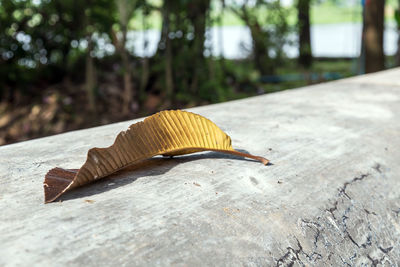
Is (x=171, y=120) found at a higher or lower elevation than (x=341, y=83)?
higher

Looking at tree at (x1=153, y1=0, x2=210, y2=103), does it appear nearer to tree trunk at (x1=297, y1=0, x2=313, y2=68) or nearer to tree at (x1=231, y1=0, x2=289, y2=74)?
tree at (x1=231, y1=0, x2=289, y2=74)

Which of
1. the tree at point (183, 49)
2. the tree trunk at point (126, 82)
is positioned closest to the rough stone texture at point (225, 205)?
the tree trunk at point (126, 82)

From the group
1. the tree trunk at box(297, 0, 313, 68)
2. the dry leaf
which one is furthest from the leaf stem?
the tree trunk at box(297, 0, 313, 68)

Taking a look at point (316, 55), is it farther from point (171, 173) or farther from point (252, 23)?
point (171, 173)

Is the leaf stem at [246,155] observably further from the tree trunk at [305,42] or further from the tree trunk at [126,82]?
the tree trunk at [305,42]

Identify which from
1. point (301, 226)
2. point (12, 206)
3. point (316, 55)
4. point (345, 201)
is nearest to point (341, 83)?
point (345, 201)

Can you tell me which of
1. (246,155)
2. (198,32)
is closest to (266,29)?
(198,32)

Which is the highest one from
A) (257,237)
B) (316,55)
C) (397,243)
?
(257,237)

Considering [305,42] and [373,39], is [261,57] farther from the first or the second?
[373,39]
